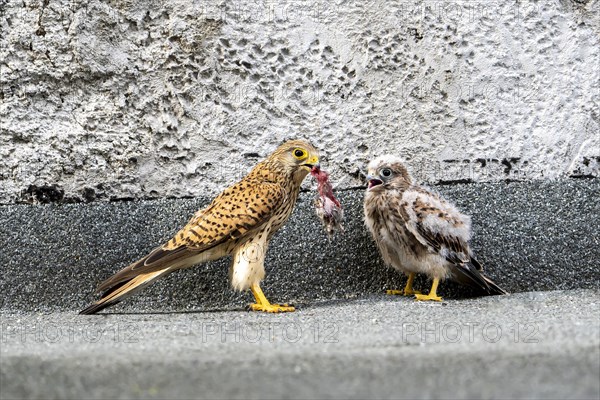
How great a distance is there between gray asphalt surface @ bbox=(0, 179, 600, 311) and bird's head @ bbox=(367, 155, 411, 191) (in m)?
0.24

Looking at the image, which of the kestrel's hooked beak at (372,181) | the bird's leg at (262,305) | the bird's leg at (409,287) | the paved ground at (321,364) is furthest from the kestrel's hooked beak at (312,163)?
the paved ground at (321,364)

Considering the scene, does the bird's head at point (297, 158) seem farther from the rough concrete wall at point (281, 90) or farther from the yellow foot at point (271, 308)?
the yellow foot at point (271, 308)

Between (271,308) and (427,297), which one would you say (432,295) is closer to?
(427,297)

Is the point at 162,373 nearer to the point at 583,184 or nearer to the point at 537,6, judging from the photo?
the point at 583,184

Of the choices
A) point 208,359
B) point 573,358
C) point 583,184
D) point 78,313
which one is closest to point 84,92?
point 78,313

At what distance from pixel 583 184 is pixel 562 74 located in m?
0.48

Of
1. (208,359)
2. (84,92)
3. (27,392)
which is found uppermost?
(84,92)

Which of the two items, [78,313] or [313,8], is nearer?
[78,313]

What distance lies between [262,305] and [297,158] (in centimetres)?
56

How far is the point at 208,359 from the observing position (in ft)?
5.32

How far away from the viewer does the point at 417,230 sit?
9.64ft

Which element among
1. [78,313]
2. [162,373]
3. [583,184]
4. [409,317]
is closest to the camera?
[162,373]

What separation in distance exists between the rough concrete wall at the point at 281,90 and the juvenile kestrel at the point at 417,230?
25 cm

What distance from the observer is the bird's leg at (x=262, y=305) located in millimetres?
Answer: 2812
